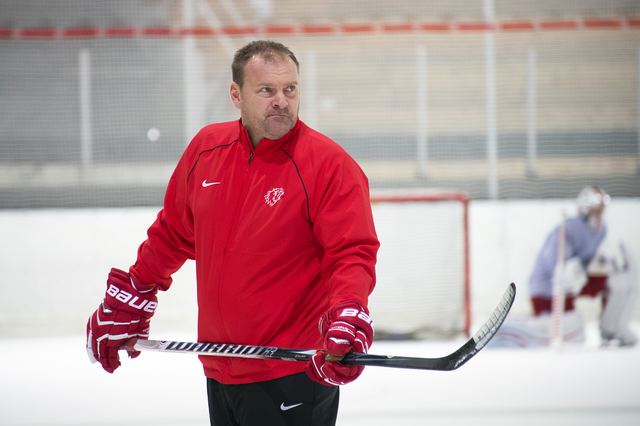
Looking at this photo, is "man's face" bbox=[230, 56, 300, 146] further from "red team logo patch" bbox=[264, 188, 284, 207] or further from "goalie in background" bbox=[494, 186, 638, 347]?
"goalie in background" bbox=[494, 186, 638, 347]

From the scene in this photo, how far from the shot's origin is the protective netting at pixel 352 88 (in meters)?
6.02

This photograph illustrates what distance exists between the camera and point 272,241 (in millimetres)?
1824

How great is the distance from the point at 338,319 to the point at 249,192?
13.6 inches

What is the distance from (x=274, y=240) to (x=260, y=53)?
1.33 ft

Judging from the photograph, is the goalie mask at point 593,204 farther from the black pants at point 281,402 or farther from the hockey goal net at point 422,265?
the black pants at point 281,402

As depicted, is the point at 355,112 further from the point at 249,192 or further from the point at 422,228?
the point at 249,192

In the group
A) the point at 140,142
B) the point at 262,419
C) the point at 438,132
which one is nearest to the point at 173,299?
the point at 140,142

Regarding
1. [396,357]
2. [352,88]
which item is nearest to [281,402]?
[396,357]

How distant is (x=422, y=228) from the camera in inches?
222

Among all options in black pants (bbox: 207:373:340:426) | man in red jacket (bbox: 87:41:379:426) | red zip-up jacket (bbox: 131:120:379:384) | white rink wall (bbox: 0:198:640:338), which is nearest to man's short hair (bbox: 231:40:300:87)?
man in red jacket (bbox: 87:41:379:426)

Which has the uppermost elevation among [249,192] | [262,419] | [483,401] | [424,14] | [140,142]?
[424,14]

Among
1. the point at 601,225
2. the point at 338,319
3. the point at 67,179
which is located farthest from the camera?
the point at 67,179

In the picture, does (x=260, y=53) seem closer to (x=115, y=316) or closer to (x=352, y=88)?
(x=115, y=316)

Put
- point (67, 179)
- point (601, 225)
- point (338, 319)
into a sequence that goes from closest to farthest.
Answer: point (338, 319) < point (601, 225) < point (67, 179)
